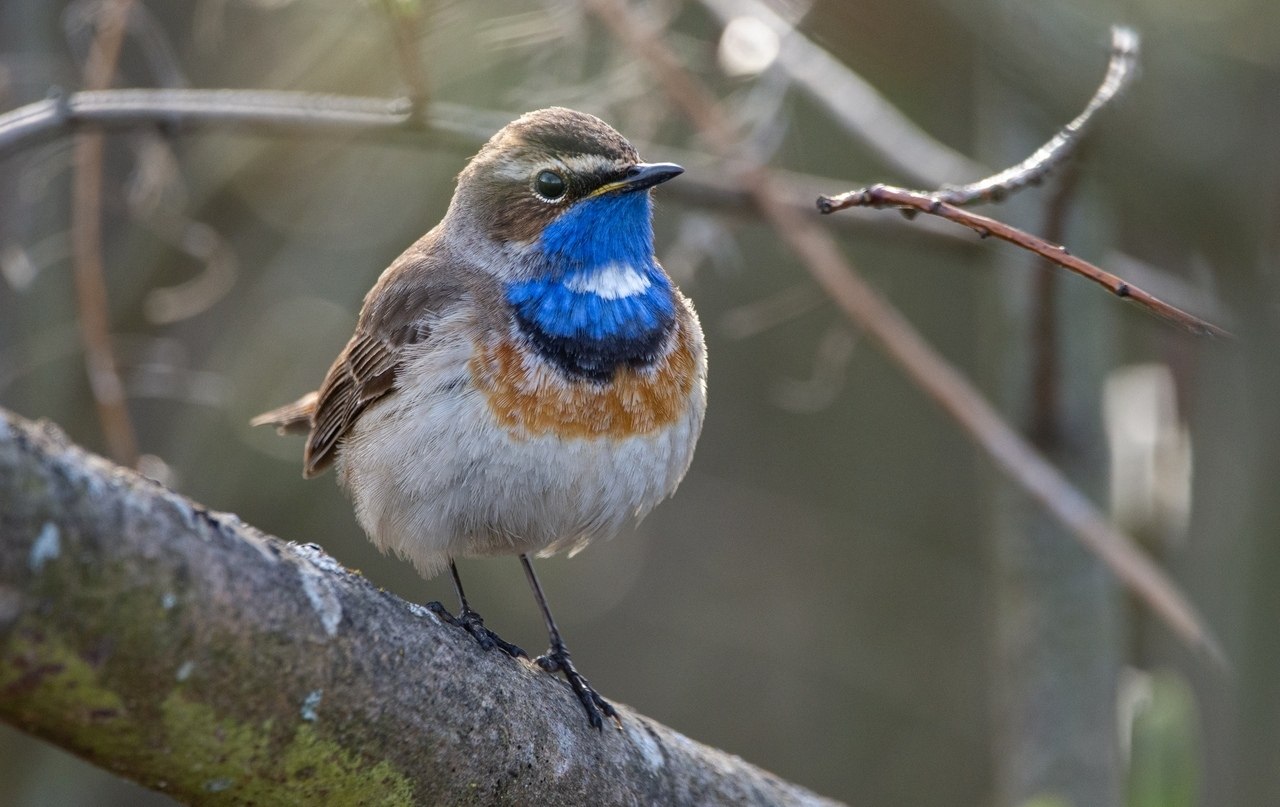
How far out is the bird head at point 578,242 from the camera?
4.16m

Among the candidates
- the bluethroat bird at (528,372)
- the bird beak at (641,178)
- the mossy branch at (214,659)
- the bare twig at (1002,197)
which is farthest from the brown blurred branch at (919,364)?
the mossy branch at (214,659)

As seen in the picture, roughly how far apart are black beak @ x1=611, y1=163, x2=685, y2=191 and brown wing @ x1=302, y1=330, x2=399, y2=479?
2.90ft

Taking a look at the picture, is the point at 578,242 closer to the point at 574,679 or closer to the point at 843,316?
the point at 574,679

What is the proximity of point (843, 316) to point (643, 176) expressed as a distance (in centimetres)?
248

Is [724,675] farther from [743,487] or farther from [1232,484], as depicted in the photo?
[1232,484]

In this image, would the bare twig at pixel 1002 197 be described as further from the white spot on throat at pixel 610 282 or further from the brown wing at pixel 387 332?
the brown wing at pixel 387 332

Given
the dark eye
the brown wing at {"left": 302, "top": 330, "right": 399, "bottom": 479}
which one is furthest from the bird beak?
the brown wing at {"left": 302, "top": 330, "right": 399, "bottom": 479}

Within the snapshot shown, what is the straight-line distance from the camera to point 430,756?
8.34 ft

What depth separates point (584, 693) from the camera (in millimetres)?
3475

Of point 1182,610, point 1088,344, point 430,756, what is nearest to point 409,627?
point 430,756

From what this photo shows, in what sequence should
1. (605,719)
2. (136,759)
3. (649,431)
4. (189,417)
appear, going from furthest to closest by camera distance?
1. (189,417)
2. (649,431)
3. (605,719)
4. (136,759)

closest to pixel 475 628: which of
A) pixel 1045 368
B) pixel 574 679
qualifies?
pixel 574 679

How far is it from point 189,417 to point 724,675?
442 cm

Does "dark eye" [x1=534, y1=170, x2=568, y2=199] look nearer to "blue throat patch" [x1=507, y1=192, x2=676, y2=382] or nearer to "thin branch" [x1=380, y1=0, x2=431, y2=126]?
"blue throat patch" [x1=507, y1=192, x2=676, y2=382]
